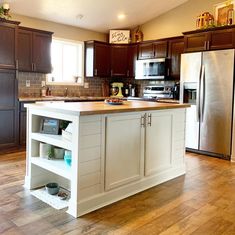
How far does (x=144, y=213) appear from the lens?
255 centimetres

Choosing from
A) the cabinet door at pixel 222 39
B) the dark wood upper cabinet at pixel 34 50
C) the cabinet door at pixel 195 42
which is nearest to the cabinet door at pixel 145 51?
the cabinet door at pixel 195 42

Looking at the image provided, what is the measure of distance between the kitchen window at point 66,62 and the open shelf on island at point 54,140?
10.3ft

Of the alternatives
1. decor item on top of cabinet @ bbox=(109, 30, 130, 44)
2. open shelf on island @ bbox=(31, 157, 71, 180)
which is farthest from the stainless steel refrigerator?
open shelf on island @ bbox=(31, 157, 71, 180)

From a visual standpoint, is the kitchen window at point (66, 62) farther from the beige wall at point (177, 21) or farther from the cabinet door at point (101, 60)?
the beige wall at point (177, 21)

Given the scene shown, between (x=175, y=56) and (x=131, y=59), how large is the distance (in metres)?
1.22

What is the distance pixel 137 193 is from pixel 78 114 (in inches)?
48.5

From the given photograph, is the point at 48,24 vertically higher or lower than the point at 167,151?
higher

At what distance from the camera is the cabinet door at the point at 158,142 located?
3.18 meters

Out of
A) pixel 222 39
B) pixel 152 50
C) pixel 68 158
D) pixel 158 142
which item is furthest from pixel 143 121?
pixel 152 50

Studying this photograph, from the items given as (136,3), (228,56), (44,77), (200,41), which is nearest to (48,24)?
(44,77)

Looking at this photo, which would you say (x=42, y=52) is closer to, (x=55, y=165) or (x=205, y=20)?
(x=205, y=20)

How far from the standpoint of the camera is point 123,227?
2.28 m

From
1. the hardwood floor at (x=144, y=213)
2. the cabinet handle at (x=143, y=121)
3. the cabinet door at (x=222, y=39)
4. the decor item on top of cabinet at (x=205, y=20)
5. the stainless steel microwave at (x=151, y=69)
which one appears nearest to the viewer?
the hardwood floor at (x=144, y=213)

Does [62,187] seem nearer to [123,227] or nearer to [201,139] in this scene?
[123,227]
